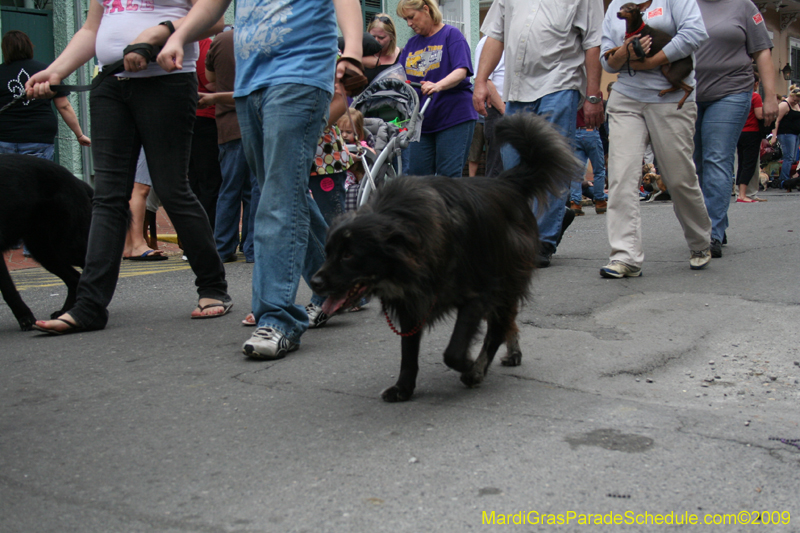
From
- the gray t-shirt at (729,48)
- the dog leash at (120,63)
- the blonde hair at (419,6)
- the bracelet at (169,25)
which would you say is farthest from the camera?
the blonde hair at (419,6)

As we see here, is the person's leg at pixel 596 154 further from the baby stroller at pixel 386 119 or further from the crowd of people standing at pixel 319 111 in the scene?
the baby stroller at pixel 386 119

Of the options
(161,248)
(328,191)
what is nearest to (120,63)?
(328,191)

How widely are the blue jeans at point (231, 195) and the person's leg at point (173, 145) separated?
222 centimetres

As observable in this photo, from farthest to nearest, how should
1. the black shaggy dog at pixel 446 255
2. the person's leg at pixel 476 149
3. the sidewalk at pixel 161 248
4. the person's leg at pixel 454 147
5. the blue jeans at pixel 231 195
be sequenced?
1. the person's leg at pixel 476 149
2. the sidewalk at pixel 161 248
3. the blue jeans at pixel 231 195
4. the person's leg at pixel 454 147
5. the black shaggy dog at pixel 446 255

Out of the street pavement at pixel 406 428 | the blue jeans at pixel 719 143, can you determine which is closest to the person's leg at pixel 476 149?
the blue jeans at pixel 719 143

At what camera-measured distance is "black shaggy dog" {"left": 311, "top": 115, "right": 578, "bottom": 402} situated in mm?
2564

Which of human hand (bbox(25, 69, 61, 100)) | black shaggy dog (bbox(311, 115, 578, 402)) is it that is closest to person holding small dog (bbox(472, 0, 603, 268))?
black shaggy dog (bbox(311, 115, 578, 402))

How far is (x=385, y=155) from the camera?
6.38m

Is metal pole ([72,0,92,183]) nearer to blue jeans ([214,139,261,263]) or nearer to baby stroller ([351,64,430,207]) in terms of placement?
blue jeans ([214,139,261,263])

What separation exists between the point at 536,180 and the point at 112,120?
2.28 meters

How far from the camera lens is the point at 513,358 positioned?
10.6ft

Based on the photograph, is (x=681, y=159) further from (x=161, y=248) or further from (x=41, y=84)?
(x=161, y=248)

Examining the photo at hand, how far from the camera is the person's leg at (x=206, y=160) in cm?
707

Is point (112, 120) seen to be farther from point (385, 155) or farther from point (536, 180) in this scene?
point (385, 155)
